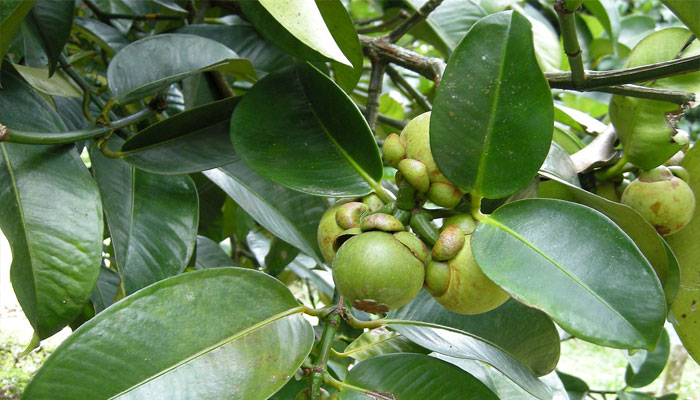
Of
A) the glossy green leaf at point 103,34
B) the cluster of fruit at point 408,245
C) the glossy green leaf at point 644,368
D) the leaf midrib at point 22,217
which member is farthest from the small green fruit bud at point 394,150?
the glossy green leaf at point 644,368

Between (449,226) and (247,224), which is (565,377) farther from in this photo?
(449,226)

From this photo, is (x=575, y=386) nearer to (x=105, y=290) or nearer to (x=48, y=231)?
(x=105, y=290)

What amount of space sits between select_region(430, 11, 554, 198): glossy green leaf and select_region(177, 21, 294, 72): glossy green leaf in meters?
0.41

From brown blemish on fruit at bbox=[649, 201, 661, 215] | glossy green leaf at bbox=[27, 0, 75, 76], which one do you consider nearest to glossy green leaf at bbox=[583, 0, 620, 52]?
brown blemish on fruit at bbox=[649, 201, 661, 215]

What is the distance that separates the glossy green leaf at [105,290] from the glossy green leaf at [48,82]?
269 millimetres

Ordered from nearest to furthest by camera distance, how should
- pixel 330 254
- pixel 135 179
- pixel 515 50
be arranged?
pixel 515 50, pixel 330 254, pixel 135 179

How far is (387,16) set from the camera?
1.26 meters

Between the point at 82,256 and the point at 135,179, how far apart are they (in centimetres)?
16

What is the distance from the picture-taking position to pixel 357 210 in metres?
0.50

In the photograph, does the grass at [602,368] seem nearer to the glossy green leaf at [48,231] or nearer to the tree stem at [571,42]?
the tree stem at [571,42]

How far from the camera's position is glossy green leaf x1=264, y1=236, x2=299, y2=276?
1031 mm

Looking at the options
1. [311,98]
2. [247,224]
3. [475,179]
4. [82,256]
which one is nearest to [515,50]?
[475,179]

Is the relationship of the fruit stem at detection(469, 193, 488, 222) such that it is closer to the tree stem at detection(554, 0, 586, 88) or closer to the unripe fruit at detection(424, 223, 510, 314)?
the unripe fruit at detection(424, 223, 510, 314)

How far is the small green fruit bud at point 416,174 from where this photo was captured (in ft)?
1.54
